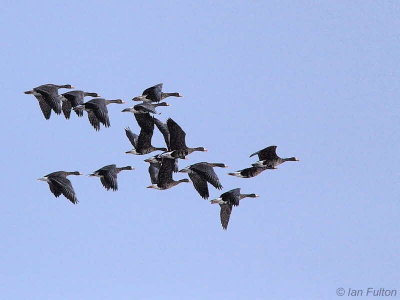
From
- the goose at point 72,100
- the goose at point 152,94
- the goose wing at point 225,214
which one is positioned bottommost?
the goose wing at point 225,214

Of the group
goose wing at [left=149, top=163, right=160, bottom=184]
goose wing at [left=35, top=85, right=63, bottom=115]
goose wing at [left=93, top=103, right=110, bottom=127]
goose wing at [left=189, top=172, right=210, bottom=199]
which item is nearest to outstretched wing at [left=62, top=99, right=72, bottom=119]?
goose wing at [left=35, top=85, right=63, bottom=115]

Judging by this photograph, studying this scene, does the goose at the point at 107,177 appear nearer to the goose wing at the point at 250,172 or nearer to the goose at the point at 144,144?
the goose at the point at 144,144

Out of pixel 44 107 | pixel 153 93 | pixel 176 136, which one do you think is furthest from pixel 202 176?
pixel 44 107

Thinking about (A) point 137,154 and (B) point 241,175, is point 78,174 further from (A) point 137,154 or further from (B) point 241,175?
(B) point 241,175

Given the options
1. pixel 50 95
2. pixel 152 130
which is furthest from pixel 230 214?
pixel 50 95

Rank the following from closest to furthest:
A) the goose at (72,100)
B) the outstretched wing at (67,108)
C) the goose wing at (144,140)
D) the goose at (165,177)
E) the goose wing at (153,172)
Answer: the goose at (165,177)
the goose at (72,100)
the goose wing at (144,140)
the outstretched wing at (67,108)
the goose wing at (153,172)

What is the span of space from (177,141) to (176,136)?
400 mm

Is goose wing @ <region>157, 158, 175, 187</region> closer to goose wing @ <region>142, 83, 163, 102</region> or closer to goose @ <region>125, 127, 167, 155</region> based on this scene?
goose @ <region>125, 127, 167, 155</region>

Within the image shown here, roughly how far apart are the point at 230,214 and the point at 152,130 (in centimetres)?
502

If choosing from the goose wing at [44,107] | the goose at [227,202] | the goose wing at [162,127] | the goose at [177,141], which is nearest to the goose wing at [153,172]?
the goose wing at [162,127]

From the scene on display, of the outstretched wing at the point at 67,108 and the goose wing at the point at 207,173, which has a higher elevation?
the outstretched wing at the point at 67,108

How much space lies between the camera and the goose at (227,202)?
5100 cm

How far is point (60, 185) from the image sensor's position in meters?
50.0

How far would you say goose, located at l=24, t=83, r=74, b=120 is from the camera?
5147 centimetres
